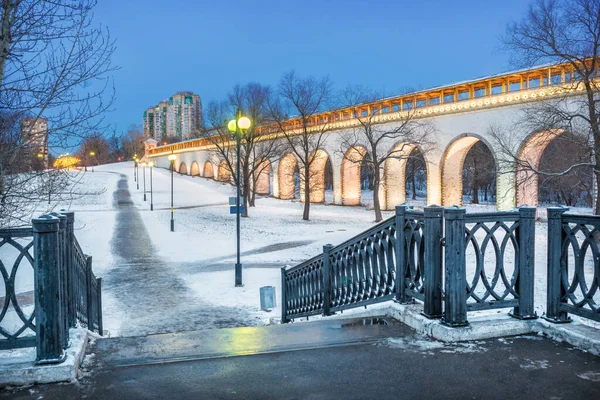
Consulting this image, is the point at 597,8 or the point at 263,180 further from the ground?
the point at 597,8

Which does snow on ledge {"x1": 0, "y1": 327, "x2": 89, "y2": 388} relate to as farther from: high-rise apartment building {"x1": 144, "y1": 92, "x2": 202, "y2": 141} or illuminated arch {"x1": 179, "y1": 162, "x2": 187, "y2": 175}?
high-rise apartment building {"x1": 144, "y1": 92, "x2": 202, "y2": 141}

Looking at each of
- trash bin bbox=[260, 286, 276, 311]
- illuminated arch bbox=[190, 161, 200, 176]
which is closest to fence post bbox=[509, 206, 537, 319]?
trash bin bbox=[260, 286, 276, 311]

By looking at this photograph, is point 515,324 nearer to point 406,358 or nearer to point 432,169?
point 406,358

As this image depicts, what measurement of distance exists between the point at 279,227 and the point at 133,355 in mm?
26894

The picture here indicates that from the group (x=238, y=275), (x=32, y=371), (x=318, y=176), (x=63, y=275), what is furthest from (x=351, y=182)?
(x=32, y=371)

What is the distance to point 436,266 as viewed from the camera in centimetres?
487

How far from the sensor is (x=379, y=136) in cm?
3991

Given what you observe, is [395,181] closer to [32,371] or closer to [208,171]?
[32,371]

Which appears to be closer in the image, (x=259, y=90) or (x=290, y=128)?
(x=259, y=90)

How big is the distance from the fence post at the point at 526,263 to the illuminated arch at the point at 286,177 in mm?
50659

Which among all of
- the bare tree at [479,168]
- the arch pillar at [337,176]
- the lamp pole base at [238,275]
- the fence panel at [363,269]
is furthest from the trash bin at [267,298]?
the arch pillar at [337,176]

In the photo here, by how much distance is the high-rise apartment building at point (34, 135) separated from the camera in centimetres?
796

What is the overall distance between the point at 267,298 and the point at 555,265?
8.97 metres


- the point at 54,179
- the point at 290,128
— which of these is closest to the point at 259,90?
the point at 290,128
